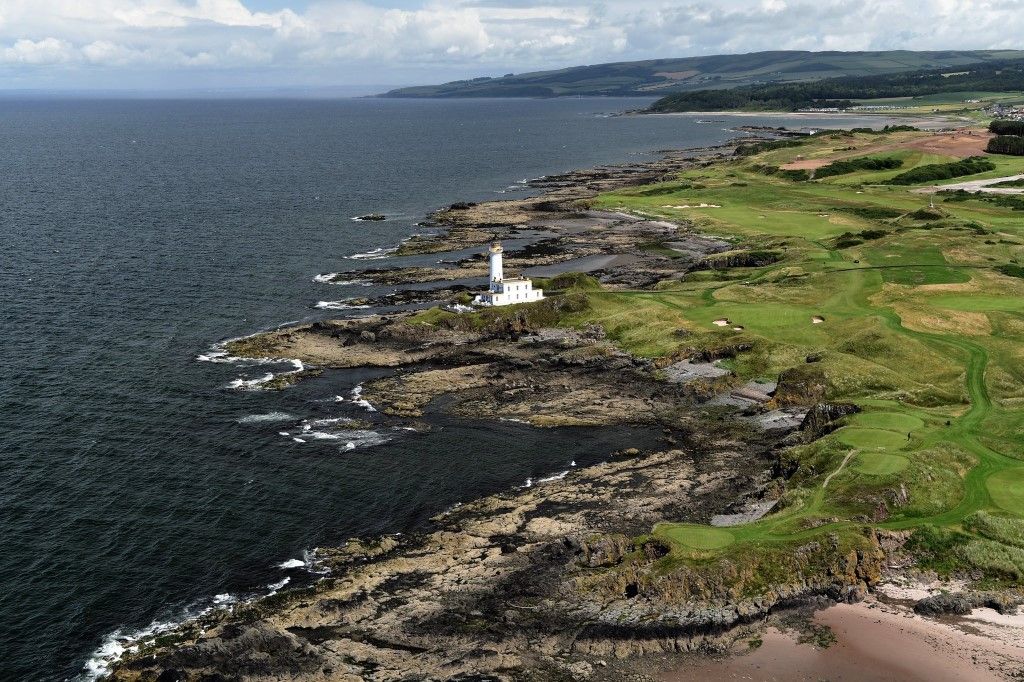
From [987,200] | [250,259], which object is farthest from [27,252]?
[987,200]

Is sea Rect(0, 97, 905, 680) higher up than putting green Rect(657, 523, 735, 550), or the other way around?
putting green Rect(657, 523, 735, 550)

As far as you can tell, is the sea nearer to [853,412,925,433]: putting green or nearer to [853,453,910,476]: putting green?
[853,412,925,433]: putting green

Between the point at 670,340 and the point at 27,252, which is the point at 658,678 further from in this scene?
the point at 27,252

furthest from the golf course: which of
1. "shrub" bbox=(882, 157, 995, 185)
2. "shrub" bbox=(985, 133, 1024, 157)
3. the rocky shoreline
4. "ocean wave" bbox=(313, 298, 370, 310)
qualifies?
"shrub" bbox=(985, 133, 1024, 157)

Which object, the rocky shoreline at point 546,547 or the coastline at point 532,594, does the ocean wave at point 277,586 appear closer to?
the rocky shoreline at point 546,547

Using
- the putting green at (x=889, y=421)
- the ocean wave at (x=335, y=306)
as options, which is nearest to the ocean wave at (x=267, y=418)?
the ocean wave at (x=335, y=306)

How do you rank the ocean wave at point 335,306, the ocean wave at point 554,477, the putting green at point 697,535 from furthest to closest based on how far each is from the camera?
the ocean wave at point 335,306 → the ocean wave at point 554,477 → the putting green at point 697,535
